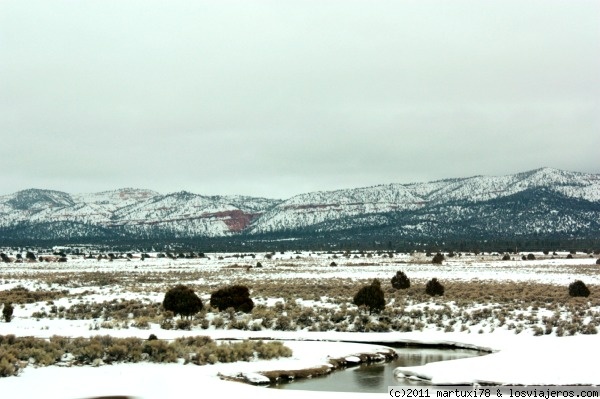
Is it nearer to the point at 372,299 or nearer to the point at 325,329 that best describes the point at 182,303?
the point at 325,329

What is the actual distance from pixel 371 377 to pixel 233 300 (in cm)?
1248

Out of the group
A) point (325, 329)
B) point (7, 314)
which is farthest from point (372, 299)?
point (7, 314)

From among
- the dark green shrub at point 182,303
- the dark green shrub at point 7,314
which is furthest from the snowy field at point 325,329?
the dark green shrub at point 182,303

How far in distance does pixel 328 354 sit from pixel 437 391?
6.00m

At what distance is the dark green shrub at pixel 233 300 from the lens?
27766mm

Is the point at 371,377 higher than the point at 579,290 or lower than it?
lower

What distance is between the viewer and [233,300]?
91.2 feet

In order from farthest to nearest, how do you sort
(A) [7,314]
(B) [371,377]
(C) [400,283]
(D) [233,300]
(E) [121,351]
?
1. (C) [400,283]
2. (D) [233,300]
3. (A) [7,314]
4. (E) [121,351]
5. (B) [371,377]

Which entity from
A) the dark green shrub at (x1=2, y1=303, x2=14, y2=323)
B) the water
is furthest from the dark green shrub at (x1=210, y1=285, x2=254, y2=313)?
the water

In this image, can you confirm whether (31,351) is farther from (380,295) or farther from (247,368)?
(380,295)

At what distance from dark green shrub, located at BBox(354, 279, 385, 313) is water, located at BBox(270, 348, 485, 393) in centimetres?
681

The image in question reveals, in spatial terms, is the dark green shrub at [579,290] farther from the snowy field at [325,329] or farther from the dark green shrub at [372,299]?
the dark green shrub at [372,299]

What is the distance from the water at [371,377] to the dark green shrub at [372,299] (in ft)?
22.3

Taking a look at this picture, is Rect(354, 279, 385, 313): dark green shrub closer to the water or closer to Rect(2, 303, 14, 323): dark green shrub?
the water
